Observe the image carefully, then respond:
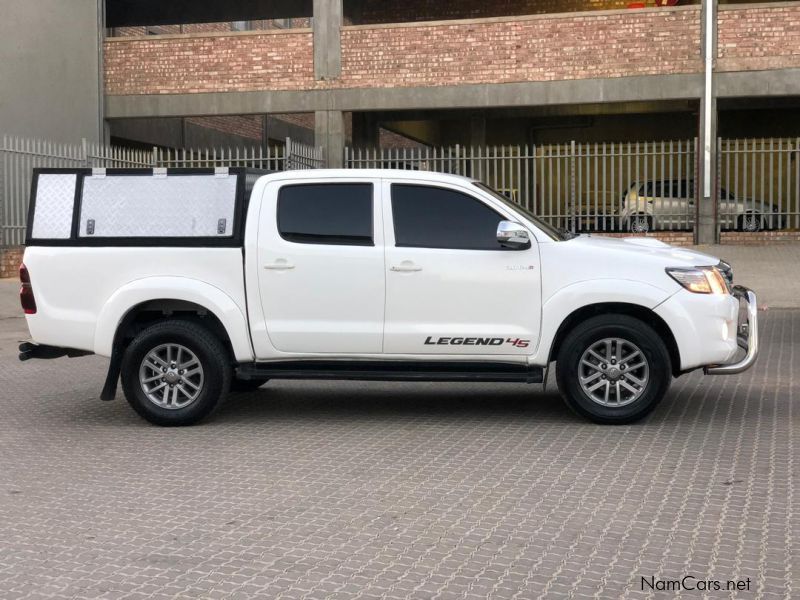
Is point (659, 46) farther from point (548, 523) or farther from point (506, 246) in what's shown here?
point (548, 523)

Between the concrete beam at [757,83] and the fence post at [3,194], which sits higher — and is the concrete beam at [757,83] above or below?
above

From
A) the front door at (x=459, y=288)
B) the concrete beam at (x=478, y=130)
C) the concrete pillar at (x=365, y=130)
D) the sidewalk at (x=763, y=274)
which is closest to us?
A: the front door at (x=459, y=288)

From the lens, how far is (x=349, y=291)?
852 cm

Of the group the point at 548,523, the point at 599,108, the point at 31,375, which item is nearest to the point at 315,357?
the point at 548,523

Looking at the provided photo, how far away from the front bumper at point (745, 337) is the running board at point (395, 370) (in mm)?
1303

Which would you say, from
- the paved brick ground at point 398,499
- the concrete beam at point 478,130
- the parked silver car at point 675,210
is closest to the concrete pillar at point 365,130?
the concrete beam at point 478,130

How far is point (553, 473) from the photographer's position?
6844mm

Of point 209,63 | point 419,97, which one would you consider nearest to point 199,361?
point 419,97

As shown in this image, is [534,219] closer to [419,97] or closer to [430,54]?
[419,97]

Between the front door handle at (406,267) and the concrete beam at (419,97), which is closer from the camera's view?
the front door handle at (406,267)

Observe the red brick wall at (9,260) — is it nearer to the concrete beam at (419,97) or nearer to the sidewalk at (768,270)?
the concrete beam at (419,97)

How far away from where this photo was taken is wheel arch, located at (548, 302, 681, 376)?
8.47 meters

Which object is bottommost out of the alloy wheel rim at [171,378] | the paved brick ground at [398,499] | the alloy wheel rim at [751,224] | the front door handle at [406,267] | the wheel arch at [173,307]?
the paved brick ground at [398,499]

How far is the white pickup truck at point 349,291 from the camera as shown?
8.38m
